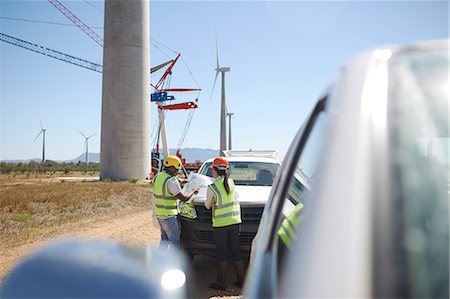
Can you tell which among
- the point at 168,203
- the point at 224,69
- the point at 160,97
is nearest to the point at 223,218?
the point at 168,203

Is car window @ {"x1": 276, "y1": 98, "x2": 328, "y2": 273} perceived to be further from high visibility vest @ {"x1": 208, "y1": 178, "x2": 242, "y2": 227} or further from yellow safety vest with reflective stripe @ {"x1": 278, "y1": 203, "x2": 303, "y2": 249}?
high visibility vest @ {"x1": 208, "y1": 178, "x2": 242, "y2": 227}

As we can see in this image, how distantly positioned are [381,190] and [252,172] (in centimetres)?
627

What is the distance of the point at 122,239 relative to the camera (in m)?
8.24

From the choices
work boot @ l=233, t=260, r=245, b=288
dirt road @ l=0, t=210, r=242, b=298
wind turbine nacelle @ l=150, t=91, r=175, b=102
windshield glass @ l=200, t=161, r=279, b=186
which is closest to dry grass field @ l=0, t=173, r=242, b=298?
dirt road @ l=0, t=210, r=242, b=298

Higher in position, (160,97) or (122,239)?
(160,97)

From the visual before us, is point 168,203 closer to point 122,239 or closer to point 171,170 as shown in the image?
point 171,170

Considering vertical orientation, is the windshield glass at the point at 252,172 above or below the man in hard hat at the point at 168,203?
above

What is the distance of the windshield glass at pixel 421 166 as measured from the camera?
0.80 meters

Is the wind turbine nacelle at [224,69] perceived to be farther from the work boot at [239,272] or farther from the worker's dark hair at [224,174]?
the work boot at [239,272]

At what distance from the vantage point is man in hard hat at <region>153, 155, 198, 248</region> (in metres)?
5.43

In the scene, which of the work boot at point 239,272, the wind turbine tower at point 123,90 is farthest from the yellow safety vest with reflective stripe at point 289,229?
the wind turbine tower at point 123,90

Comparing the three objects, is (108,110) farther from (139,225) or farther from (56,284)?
(56,284)

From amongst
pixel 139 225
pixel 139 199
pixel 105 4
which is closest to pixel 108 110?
pixel 105 4

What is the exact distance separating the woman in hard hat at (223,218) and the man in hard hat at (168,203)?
661mm
